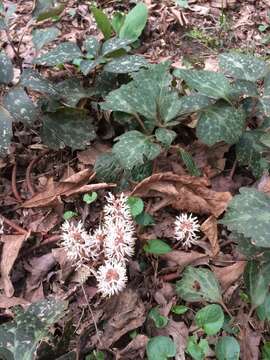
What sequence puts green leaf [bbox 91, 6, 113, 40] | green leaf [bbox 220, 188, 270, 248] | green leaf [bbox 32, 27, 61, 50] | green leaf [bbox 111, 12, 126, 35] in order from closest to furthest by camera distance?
green leaf [bbox 220, 188, 270, 248] < green leaf [bbox 32, 27, 61, 50] < green leaf [bbox 91, 6, 113, 40] < green leaf [bbox 111, 12, 126, 35]

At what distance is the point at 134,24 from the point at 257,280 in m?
1.43

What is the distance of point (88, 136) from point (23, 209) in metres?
0.40

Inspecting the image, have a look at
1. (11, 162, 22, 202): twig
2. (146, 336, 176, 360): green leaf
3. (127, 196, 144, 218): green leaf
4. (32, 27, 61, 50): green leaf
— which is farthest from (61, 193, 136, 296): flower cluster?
(32, 27, 61, 50): green leaf

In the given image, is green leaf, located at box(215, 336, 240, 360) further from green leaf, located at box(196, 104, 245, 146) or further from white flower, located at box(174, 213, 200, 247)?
green leaf, located at box(196, 104, 245, 146)

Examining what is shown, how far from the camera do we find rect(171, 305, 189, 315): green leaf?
182 centimetres

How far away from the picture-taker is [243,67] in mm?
2104

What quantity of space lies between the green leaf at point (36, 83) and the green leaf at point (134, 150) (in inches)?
13.3

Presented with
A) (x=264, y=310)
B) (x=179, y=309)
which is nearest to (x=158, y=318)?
(x=179, y=309)

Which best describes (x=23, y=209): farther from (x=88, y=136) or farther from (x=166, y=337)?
(x=166, y=337)

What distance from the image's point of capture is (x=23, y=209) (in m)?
2.12

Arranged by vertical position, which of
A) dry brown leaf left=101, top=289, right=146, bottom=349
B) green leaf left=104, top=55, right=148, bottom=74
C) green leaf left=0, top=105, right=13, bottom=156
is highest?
green leaf left=104, top=55, right=148, bottom=74

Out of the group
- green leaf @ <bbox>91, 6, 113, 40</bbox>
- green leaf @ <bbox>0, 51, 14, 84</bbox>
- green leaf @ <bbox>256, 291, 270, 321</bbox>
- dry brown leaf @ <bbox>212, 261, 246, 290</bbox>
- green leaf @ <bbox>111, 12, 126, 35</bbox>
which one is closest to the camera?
green leaf @ <bbox>256, 291, 270, 321</bbox>

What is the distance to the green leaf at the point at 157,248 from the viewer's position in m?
1.91

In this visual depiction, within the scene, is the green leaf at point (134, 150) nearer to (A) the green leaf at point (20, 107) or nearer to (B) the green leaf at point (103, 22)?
(A) the green leaf at point (20, 107)
